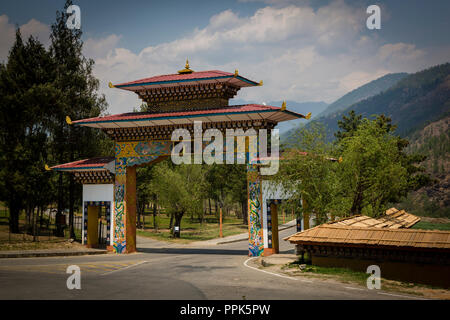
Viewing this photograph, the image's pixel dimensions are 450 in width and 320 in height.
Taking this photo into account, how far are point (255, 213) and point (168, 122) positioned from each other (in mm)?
7109

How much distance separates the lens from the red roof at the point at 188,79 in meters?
23.9

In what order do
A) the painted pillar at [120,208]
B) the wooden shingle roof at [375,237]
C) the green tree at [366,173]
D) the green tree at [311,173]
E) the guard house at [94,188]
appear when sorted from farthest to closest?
the guard house at [94,188]
the painted pillar at [120,208]
the green tree at [366,173]
the green tree at [311,173]
the wooden shingle roof at [375,237]

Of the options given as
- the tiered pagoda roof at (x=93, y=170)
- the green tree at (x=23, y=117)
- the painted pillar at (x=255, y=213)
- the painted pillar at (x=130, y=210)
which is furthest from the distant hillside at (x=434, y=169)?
the green tree at (x=23, y=117)

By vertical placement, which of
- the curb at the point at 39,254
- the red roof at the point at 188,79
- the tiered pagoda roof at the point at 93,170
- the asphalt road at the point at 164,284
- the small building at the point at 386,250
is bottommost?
the curb at the point at 39,254

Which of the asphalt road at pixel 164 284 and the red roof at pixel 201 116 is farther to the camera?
the red roof at pixel 201 116

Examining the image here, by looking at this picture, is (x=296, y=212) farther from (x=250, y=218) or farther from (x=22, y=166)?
(x=22, y=166)

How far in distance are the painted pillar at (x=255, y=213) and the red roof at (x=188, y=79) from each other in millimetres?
5086

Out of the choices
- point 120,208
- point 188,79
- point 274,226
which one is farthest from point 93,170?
point 274,226

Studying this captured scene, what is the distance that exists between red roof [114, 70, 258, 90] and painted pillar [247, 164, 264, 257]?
5.09 metres

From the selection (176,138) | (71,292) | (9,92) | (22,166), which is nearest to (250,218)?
(176,138)

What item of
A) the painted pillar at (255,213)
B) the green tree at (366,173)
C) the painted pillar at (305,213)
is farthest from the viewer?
the painted pillar at (255,213)

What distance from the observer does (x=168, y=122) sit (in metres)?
24.4

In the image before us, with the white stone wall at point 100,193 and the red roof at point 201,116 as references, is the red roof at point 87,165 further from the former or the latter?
the red roof at point 201,116

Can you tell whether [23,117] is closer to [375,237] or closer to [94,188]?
[94,188]
